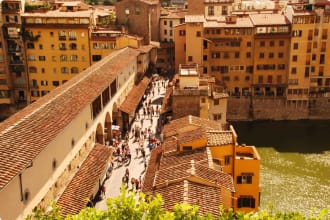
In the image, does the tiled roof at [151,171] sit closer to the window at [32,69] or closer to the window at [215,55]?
the window at [215,55]

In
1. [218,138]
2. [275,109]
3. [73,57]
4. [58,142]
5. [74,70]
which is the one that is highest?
[73,57]

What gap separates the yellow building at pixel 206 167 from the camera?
26.7 m

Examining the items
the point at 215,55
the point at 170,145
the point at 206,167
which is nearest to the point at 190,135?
the point at 170,145

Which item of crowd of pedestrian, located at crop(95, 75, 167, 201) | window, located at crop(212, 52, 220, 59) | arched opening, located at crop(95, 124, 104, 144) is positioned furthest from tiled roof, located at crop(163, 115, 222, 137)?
window, located at crop(212, 52, 220, 59)

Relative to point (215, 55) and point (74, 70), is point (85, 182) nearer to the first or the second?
point (74, 70)

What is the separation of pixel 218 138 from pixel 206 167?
5.12m

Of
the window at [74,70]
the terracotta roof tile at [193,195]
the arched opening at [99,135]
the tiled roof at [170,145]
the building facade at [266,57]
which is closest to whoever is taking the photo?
the terracotta roof tile at [193,195]

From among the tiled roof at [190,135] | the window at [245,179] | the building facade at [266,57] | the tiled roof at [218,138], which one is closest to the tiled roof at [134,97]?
the building facade at [266,57]

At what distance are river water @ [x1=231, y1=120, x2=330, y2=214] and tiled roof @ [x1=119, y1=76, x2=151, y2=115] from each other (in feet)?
45.2

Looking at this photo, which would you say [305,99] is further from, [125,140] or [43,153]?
[43,153]

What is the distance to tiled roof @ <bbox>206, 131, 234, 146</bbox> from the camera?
32188 mm

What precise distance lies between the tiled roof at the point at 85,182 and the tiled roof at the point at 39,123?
14.6 ft

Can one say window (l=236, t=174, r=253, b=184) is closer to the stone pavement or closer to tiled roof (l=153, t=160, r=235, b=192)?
tiled roof (l=153, t=160, r=235, b=192)

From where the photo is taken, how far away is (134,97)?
5491cm
